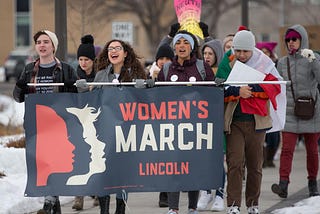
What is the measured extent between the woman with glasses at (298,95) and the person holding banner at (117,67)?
105 inches

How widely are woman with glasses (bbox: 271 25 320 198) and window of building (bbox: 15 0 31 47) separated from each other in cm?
5724

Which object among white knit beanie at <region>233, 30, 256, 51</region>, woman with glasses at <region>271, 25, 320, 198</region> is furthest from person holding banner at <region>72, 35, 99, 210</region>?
woman with glasses at <region>271, 25, 320, 198</region>

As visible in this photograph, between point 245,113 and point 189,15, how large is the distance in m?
3.46

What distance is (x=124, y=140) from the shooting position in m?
9.16

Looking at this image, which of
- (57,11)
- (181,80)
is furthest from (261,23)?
(181,80)

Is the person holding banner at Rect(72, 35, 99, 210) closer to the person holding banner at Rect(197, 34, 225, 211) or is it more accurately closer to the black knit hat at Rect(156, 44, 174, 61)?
the black knit hat at Rect(156, 44, 174, 61)

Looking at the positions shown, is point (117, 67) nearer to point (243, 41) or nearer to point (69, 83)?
point (69, 83)

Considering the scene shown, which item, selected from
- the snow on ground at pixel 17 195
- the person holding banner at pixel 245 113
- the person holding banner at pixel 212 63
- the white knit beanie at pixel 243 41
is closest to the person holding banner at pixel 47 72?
the snow on ground at pixel 17 195

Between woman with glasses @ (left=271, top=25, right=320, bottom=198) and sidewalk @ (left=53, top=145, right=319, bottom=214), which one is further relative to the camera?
woman with glasses @ (left=271, top=25, right=320, bottom=198)

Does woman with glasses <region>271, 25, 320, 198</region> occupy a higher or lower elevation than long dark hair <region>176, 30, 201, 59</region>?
lower

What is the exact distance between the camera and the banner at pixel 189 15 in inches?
501

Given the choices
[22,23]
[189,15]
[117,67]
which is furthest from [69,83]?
[22,23]

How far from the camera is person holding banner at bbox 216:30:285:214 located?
9.72 meters

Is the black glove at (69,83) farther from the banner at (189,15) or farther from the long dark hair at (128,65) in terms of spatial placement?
the banner at (189,15)
